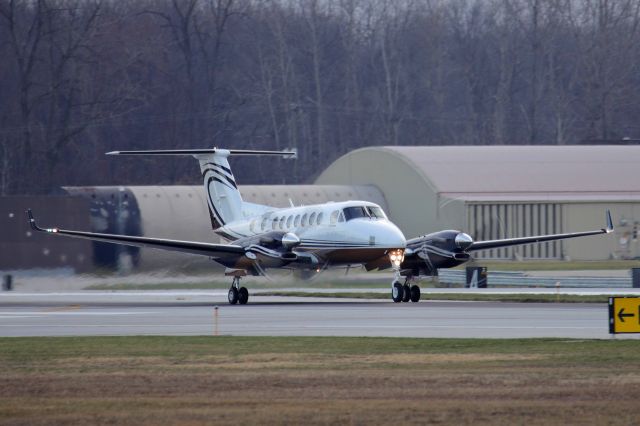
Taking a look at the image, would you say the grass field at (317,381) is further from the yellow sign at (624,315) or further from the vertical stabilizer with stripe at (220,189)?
the vertical stabilizer with stripe at (220,189)

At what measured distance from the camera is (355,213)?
36.9 meters

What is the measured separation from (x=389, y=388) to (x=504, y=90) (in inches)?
3429

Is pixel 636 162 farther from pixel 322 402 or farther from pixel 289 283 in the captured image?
pixel 322 402

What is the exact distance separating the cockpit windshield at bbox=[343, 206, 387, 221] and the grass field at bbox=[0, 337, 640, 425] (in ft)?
43.1

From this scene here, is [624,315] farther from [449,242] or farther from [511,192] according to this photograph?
[511,192]

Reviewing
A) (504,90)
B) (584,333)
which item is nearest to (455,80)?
(504,90)

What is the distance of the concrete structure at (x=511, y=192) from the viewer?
60125 millimetres

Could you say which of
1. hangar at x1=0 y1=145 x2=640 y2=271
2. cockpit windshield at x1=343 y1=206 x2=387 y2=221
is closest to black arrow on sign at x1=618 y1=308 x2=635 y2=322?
cockpit windshield at x1=343 y1=206 x2=387 y2=221

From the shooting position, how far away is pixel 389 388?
17141mm

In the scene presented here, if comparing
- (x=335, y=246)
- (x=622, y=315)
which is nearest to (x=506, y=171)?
(x=335, y=246)

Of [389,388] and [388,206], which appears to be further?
[388,206]

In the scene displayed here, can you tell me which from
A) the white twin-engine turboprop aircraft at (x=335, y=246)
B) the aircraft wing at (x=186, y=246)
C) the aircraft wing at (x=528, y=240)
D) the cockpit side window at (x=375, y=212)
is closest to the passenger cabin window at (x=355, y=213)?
the white twin-engine turboprop aircraft at (x=335, y=246)

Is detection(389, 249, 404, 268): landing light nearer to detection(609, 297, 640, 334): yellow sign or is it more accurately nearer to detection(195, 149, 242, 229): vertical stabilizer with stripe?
detection(195, 149, 242, 229): vertical stabilizer with stripe

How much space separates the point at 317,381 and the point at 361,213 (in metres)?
19.1
